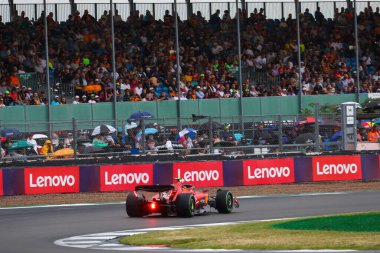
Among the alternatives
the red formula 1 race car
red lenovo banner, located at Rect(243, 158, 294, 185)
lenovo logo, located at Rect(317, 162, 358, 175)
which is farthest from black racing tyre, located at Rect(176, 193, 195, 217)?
lenovo logo, located at Rect(317, 162, 358, 175)

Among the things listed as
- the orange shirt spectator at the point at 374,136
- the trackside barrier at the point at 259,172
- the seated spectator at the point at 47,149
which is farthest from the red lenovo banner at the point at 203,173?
the orange shirt spectator at the point at 374,136

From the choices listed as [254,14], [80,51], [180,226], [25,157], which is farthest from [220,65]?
[180,226]

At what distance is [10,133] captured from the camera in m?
27.3

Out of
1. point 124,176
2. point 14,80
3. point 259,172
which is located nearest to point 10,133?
point 124,176

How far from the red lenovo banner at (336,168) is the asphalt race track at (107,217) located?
3.43 meters

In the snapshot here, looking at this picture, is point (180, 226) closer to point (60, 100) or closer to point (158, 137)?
point (158, 137)

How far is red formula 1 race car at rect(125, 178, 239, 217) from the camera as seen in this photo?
64.5 feet

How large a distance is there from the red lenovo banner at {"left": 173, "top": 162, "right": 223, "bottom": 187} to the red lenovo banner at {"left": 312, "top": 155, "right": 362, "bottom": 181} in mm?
3039

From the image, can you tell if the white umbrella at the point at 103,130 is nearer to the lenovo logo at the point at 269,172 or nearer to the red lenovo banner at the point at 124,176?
the red lenovo banner at the point at 124,176

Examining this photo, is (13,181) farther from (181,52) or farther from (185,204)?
(181,52)

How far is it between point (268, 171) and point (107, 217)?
9393 mm

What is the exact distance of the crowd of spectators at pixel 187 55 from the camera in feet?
115

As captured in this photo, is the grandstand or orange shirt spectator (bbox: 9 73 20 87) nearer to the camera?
orange shirt spectator (bbox: 9 73 20 87)

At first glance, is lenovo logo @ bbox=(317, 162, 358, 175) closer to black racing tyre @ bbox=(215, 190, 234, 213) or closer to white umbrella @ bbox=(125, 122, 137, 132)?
white umbrella @ bbox=(125, 122, 137, 132)
